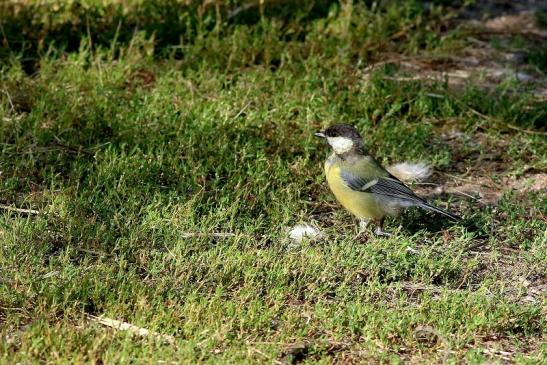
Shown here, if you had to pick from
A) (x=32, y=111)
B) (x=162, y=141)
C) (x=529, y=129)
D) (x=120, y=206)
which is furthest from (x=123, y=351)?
(x=529, y=129)

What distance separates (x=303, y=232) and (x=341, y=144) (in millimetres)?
841

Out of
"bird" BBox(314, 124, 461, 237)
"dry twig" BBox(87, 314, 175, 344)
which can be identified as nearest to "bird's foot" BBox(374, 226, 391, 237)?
"bird" BBox(314, 124, 461, 237)

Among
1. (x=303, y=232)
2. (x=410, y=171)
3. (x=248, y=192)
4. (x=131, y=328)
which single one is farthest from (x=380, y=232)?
(x=131, y=328)

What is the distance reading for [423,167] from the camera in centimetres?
759

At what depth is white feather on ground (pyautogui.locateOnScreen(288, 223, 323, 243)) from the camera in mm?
6426

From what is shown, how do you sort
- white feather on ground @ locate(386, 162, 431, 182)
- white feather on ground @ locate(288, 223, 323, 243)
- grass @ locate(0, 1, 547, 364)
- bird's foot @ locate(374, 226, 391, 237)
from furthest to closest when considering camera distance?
white feather on ground @ locate(386, 162, 431, 182)
bird's foot @ locate(374, 226, 391, 237)
white feather on ground @ locate(288, 223, 323, 243)
grass @ locate(0, 1, 547, 364)

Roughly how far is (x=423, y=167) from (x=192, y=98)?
192 cm

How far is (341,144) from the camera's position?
23.2 feet

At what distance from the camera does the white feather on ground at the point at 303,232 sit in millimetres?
6426

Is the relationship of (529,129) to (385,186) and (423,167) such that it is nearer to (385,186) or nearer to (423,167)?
(423,167)

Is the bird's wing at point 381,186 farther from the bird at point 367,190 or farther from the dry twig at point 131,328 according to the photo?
the dry twig at point 131,328

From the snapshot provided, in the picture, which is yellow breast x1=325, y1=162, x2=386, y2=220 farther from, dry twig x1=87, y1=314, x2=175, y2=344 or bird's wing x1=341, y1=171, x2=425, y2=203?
dry twig x1=87, y1=314, x2=175, y2=344

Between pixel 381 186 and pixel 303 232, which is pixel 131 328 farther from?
pixel 381 186

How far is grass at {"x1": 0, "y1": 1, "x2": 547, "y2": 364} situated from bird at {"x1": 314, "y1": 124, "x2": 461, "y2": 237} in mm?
149
